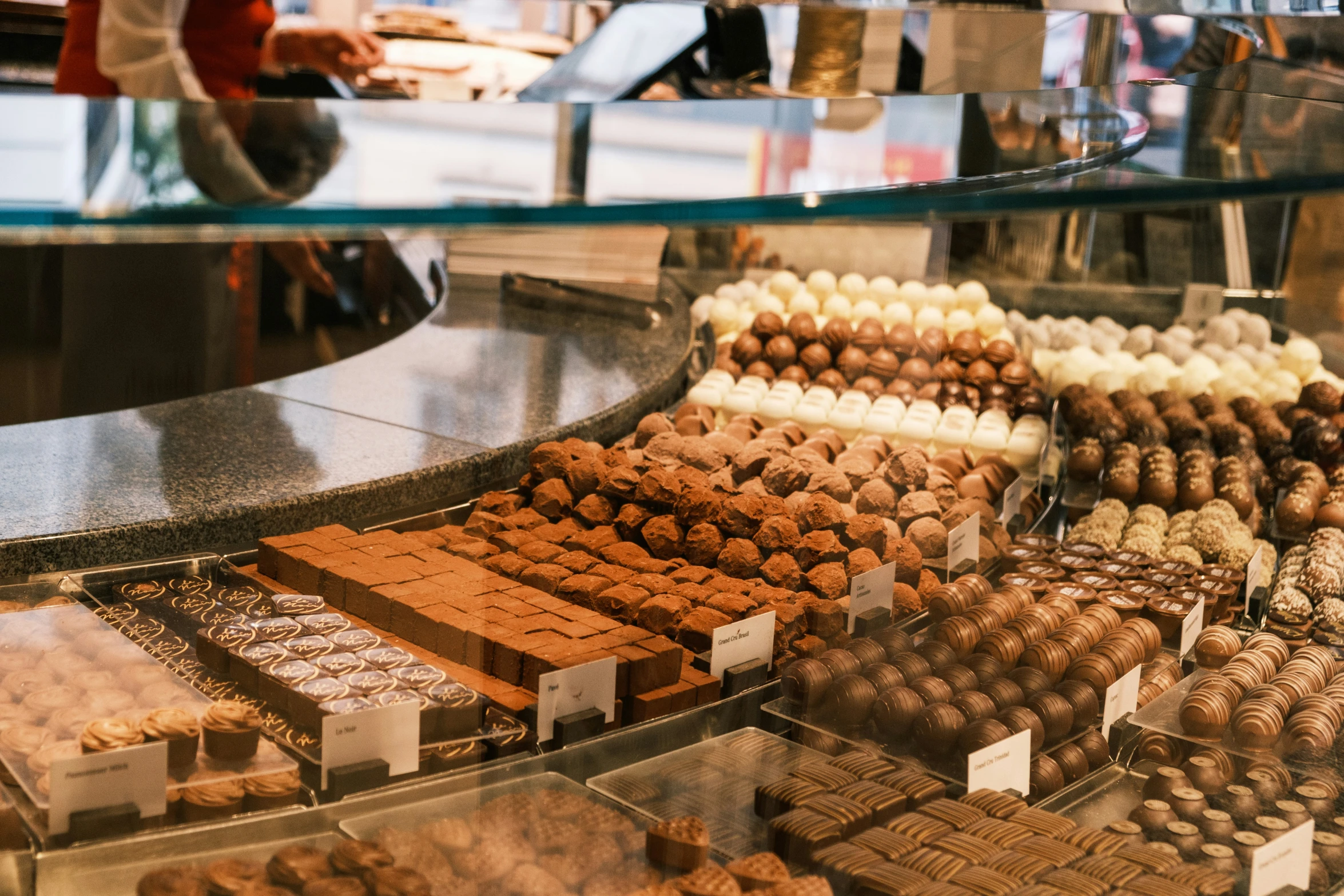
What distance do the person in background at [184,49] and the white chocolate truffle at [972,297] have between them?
1865mm

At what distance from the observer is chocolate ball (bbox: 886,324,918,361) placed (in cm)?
338

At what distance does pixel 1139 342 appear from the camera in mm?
3871

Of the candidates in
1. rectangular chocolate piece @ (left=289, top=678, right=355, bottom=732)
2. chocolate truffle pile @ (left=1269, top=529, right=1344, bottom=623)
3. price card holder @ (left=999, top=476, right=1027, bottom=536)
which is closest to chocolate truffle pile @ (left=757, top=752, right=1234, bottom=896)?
rectangular chocolate piece @ (left=289, top=678, right=355, bottom=732)

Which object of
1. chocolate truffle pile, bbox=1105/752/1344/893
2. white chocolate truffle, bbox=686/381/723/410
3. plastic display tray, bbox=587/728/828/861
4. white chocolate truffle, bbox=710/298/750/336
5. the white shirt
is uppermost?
the white shirt

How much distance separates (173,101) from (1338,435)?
9.75 feet

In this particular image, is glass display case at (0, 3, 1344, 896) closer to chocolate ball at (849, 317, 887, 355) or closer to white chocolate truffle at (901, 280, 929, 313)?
chocolate ball at (849, 317, 887, 355)

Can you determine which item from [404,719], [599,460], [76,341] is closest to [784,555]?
[599,460]

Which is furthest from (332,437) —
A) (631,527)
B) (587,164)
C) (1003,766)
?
(587,164)

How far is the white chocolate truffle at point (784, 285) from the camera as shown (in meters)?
3.81

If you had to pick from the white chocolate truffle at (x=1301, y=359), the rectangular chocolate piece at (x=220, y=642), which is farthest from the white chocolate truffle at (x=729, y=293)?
the rectangular chocolate piece at (x=220, y=642)

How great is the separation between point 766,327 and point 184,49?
1.76 metres

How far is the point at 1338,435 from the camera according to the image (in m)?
3.12

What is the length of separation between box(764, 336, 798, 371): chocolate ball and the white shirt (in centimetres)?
181

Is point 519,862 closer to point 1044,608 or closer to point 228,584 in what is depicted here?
point 228,584
